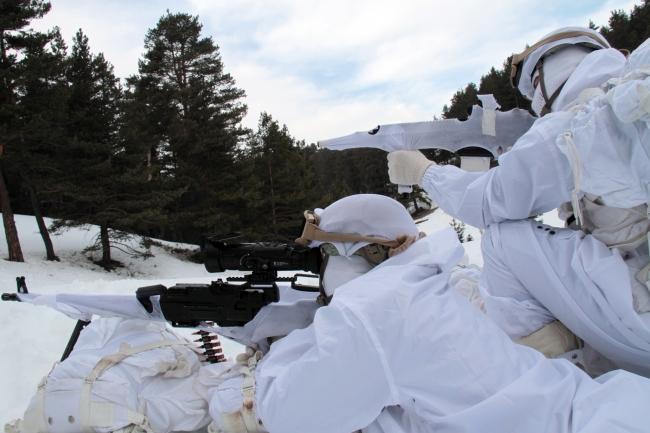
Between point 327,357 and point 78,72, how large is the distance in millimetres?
16518

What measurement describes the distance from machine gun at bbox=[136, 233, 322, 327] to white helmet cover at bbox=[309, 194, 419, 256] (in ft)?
0.58

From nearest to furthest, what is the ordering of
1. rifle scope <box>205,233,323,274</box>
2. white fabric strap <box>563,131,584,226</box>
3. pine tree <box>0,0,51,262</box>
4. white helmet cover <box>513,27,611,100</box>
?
white fabric strap <box>563,131,584,226</box>, rifle scope <box>205,233,323,274</box>, white helmet cover <box>513,27,611,100</box>, pine tree <box>0,0,51,262</box>

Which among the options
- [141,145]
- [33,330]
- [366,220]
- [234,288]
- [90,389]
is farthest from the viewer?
[141,145]

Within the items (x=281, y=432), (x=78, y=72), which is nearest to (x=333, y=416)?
(x=281, y=432)

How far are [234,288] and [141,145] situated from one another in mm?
14031

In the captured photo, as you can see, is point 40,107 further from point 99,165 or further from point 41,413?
point 41,413

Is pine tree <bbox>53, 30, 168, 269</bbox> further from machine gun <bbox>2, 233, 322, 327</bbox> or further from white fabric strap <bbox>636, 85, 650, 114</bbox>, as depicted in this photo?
white fabric strap <bbox>636, 85, 650, 114</bbox>

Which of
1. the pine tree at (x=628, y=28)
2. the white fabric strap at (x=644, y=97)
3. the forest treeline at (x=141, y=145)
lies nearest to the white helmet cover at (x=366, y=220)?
the white fabric strap at (x=644, y=97)

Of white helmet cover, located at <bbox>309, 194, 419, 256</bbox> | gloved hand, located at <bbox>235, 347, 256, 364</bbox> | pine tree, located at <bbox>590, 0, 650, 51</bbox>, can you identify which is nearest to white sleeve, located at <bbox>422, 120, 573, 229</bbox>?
white helmet cover, located at <bbox>309, 194, 419, 256</bbox>

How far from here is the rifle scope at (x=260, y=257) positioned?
1.71m

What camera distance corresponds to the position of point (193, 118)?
1623 centimetres

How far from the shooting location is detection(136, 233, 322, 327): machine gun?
68.2 inches

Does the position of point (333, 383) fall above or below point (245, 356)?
above

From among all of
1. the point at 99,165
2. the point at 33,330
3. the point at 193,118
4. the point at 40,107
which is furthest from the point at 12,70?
the point at 33,330
